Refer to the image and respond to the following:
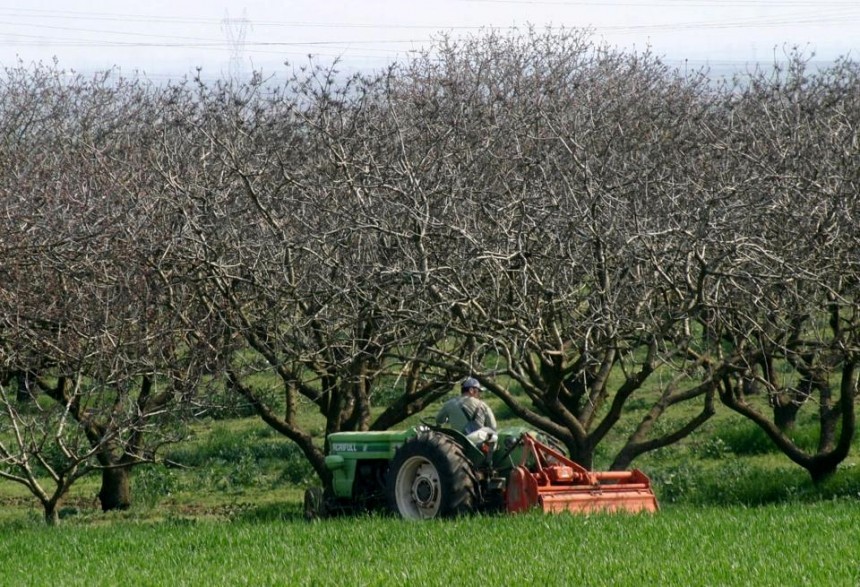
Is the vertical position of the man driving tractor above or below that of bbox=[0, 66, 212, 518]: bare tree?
below

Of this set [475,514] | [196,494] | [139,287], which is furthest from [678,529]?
[196,494]

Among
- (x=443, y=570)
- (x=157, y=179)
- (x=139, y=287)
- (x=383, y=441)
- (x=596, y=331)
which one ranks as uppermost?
(x=157, y=179)

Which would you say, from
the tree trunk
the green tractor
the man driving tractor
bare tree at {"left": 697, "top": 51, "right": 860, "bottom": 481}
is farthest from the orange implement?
the tree trunk

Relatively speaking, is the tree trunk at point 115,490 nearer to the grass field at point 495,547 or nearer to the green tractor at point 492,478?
the grass field at point 495,547

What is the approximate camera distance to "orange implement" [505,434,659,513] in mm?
11336

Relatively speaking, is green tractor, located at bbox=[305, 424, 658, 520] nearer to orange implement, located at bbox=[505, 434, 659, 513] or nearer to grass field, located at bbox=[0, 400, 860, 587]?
orange implement, located at bbox=[505, 434, 659, 513]

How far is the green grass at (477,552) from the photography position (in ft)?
26.6

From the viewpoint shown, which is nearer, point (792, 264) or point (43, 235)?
point (792, 264)

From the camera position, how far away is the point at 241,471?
63.1 ft

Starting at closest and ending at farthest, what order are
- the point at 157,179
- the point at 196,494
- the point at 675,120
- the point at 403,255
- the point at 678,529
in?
the point at 678,529, the point at 403,255, the point at 157,179, the point at 196,494, the point at 675,120

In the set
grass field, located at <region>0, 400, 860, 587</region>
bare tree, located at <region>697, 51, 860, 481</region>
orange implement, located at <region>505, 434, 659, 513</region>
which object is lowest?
grass field, located at <region>0, 400, 860, 587</region>

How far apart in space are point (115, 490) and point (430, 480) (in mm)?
6424

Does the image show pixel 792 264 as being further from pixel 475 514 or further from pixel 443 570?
pixel 443 570

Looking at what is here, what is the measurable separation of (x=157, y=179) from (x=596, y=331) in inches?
215
